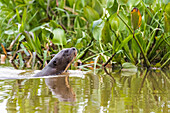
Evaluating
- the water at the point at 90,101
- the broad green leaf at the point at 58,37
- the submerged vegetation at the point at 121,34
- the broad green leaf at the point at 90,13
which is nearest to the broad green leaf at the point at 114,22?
the submerged vegetation at the point at 121,34

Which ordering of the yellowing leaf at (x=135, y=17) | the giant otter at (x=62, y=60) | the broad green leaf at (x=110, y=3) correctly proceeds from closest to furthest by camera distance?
the yellowing leaf at (x=135, y=17) → the broad green leaf at (x=110, y=3) → the giant otter at (x=62, y=60)

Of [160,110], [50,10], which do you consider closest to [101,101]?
[160,110]

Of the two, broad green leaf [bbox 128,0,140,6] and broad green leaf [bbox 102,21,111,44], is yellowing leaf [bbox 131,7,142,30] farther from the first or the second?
broad green leaf [bbox 102,21,111,44]

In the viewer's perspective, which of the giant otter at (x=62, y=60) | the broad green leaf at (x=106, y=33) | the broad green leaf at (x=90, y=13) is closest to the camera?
the broad green leaf at (x=106, y=33)

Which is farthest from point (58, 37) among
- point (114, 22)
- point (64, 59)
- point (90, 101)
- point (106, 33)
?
point (90, 101)

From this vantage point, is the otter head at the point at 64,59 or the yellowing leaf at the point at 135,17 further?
the otter head at the point at 64,59

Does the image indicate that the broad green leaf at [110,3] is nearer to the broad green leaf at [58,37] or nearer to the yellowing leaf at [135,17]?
the yellowing leaf at [135,17]

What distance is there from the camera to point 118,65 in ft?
10.9

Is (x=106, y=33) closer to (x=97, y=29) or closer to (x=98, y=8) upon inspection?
(x=97, y=29)

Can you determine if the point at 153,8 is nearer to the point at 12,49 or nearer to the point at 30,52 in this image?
the point at 30,52

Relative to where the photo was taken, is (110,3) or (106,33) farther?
(106,33)

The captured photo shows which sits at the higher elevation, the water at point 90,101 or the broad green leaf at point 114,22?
the broad green leaf at point 114,22

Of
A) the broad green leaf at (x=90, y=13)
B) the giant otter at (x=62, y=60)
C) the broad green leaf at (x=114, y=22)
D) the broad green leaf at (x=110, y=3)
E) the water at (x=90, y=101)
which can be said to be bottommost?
the water at (x=90, y=101)

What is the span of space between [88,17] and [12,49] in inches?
74.5
